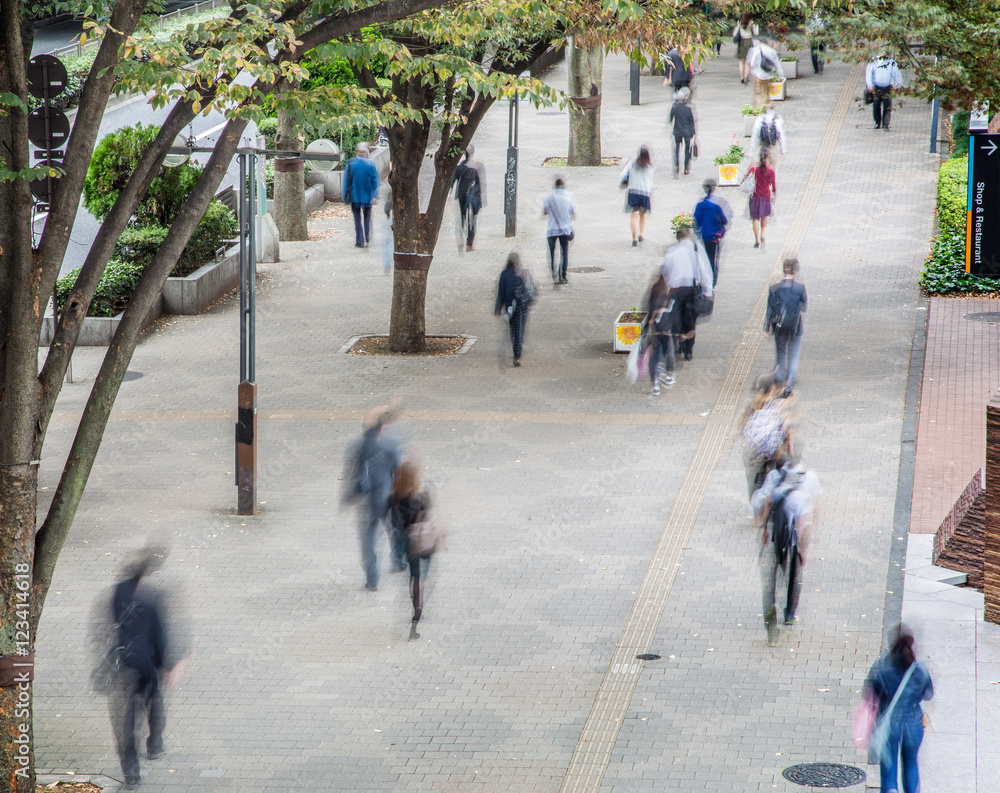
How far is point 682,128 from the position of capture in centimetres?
2542

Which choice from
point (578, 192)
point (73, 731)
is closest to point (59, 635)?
point (73, 731)

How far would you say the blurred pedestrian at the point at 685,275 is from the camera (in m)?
14.7

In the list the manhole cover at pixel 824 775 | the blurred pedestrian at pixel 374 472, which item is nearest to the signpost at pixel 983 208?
the manhole cover at pixel 824 775

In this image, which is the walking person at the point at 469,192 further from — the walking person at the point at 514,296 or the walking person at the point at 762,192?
the walking person at the point at 514,296

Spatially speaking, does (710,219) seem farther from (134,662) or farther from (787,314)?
(134,662)

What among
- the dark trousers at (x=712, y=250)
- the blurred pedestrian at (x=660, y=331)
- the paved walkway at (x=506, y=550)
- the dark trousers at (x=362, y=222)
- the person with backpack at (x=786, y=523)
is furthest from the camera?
the dark trousers at (x=362, y=222)

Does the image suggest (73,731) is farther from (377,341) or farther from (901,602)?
(377,341)

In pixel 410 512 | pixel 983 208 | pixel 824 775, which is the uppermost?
pixel 983 208

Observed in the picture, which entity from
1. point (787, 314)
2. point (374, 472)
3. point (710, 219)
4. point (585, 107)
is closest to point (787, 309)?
point (787, 314)

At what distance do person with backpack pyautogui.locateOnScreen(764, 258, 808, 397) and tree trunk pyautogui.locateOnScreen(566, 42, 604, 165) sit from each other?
13.0 m

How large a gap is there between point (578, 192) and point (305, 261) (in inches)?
250

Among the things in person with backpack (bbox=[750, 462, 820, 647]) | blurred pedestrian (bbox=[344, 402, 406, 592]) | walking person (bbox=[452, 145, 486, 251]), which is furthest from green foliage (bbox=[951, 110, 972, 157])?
blurred pedestrian (bbox=[344, 402, 406, 592])

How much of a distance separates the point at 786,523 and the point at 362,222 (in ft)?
50.1

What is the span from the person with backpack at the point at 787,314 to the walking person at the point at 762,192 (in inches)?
255
